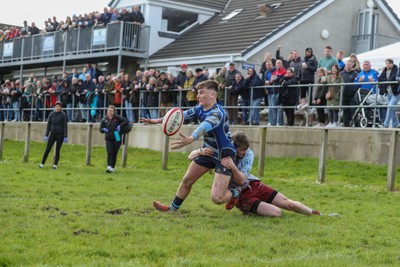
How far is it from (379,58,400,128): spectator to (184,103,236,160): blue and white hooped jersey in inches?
361

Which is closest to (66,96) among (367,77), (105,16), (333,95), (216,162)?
(105,16)

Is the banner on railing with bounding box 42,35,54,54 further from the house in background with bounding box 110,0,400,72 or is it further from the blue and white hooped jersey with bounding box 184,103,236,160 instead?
the blue and white hooped jersey with bounding box 184,103,236,160

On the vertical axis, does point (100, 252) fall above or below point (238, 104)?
below

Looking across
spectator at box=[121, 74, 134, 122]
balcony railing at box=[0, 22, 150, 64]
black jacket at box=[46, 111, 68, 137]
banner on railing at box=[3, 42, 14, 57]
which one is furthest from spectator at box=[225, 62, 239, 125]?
banner on railing at box=[3, 42, 14, 57]

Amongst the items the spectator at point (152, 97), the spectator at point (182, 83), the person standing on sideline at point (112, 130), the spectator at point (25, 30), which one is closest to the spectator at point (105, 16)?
the spectator at point (25, 30)

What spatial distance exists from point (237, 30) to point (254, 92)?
42.9 feet

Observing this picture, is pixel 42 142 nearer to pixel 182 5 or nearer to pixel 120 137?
pixel 182 5

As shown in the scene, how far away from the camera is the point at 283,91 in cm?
2273

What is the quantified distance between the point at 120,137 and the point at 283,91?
189 inches

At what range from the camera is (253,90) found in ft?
79.0

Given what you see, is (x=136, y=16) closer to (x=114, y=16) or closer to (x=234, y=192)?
(x=114, y=16)

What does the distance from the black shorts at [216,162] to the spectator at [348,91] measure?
997 cm

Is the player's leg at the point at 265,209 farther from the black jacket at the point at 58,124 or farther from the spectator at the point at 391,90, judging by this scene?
the black jacket at the point at 58,124

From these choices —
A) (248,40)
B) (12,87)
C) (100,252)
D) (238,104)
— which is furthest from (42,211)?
(12,87)
